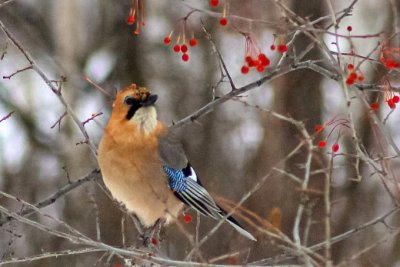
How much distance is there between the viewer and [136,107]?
194 inches

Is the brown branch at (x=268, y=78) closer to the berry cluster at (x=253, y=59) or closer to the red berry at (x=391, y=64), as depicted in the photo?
the berry cluster at (x=253, y=59)

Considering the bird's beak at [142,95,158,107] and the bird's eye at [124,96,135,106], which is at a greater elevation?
the bird's eye at [124,96,135,106]

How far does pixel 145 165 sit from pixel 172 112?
16.8 feet

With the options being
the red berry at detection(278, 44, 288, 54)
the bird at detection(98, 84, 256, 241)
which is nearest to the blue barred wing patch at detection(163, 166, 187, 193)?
the bird at detection(98, 84, 256, 241)

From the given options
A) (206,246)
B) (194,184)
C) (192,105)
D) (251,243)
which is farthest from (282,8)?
(192,105)

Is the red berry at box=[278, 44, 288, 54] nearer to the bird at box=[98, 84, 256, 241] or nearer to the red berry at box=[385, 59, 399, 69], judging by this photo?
the red berry at box=[385, 59, 399, 69]

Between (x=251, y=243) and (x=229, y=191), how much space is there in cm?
159

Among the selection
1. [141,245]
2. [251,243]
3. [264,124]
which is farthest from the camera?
[264,124]

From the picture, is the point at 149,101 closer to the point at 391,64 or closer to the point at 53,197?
the point at 53,197

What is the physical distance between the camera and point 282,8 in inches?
142

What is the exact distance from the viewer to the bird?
15.9 ft

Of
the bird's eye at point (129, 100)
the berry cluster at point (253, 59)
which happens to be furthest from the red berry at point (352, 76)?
the bird's eye at point (129, 100)

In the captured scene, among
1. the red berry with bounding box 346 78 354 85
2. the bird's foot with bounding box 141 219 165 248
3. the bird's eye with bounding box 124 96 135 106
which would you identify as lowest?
the bird's foot with bounding box 141 219 165 248

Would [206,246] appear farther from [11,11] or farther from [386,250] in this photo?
[11,11]
